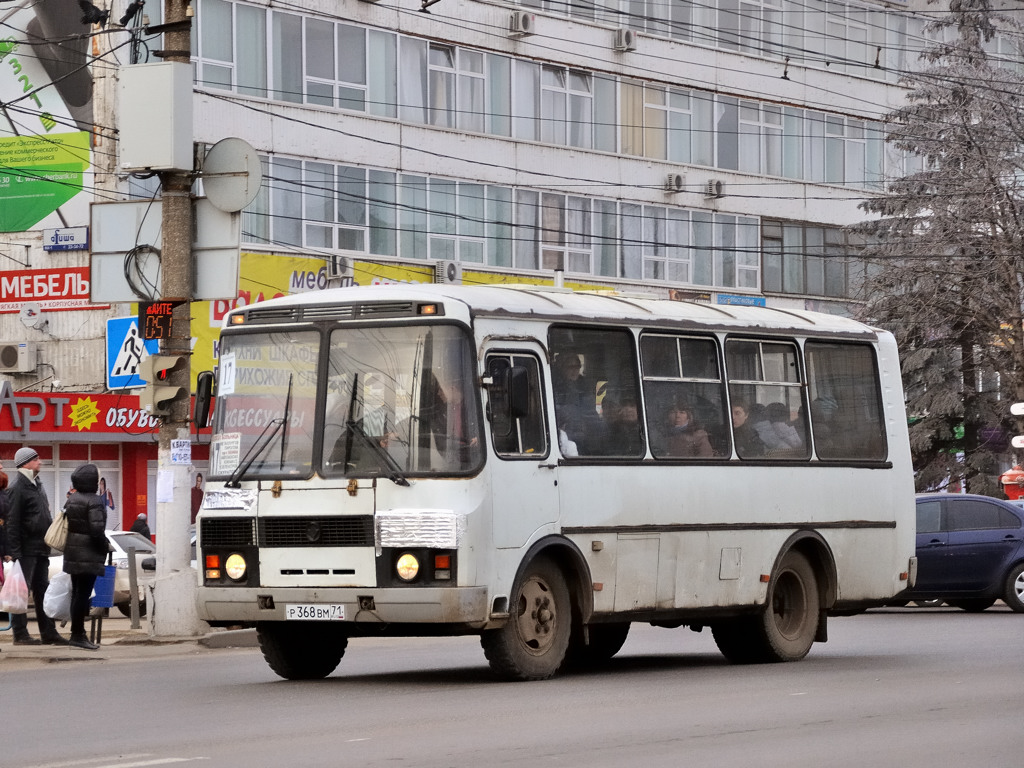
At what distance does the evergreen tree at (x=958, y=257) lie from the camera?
1689 inches

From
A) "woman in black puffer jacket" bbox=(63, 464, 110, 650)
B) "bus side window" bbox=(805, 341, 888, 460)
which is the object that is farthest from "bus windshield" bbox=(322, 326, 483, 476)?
"woman in black puffer jacket" bbox=(63, 464, 110, 650)

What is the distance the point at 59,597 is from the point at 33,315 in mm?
21228

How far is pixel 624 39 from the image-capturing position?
44.7 metres

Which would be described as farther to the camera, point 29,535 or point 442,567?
point 29,535

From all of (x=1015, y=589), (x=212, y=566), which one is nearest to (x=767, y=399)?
(x=212, y=566)

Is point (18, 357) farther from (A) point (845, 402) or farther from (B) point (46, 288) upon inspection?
(A) point (845, 402)

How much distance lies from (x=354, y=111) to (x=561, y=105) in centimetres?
634

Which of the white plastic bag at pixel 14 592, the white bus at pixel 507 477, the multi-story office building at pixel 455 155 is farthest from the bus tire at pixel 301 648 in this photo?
the multi-story office building at pixel 455 155

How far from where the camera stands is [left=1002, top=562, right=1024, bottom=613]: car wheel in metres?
24.0

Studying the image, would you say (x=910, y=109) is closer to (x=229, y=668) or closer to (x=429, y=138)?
(x=429, y=138)

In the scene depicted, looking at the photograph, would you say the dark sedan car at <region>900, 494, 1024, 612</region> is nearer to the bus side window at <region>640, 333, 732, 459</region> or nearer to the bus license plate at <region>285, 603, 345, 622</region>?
the bus side window at <region>640, 333, 732, 459</region>

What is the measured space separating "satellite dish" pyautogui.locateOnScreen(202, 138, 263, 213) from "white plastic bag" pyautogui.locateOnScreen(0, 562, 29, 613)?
4.09m

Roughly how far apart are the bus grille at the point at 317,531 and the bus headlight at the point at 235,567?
210 millimetres

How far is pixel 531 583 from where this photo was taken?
44.5 ft
